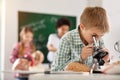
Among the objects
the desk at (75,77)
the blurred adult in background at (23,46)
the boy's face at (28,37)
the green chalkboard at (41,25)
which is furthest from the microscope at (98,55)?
the green chalkboard at (41,25)

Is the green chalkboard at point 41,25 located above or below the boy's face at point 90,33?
above

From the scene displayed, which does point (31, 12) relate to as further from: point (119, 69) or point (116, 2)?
point (119, 69)

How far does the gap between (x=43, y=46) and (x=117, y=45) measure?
1.08 meters

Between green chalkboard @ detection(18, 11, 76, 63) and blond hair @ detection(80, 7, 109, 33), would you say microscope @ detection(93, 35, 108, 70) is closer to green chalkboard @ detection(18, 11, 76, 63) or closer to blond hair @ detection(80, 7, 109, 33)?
blond hair @ detection(80, 7, 109, 33)

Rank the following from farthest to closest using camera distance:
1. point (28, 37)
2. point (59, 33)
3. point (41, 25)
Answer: point (41, 25)
point (28, 37)
point (59, 33)

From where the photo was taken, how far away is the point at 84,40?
0.62m

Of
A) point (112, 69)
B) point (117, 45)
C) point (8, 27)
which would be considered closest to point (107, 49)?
point (117, 45)

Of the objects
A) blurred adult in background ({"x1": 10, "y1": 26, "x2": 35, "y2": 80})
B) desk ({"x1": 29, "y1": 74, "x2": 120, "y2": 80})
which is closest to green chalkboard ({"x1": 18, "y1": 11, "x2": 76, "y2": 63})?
blurred adult in background ({"x1": 10, "y1": 26, "x2": 35, "y2": 80})

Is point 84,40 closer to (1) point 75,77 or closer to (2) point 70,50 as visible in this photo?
(2) point 70,50

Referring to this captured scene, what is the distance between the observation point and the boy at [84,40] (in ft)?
1.96

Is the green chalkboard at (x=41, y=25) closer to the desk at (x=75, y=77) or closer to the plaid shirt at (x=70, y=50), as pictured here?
the plaid shirt at (x=70, y=50)

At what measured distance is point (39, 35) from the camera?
5.54 ft

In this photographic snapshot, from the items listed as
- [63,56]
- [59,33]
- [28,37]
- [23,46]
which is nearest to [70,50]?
[63,56]

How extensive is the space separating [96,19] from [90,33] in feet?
0.12
